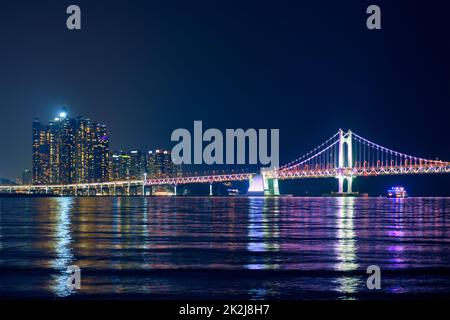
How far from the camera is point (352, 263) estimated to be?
1916 cm

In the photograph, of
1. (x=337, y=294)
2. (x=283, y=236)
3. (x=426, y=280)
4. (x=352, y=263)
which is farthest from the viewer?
(x=283, y=236)

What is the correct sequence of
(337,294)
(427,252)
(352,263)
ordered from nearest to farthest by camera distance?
(337,294) → (352,263) → (427,252)

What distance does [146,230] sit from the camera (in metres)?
32.2
